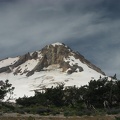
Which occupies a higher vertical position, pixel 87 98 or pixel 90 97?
pixel 90 97

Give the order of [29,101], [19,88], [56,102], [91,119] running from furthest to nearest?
[19,88]
[29,101]
[56,102]
[91,119]

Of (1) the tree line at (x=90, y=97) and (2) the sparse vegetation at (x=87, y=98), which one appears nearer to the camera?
(2) the sparse vegetation at (x=87, y=98)

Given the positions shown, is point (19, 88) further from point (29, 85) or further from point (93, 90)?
point (93, 90)

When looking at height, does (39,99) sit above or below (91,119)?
above

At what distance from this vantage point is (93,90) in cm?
6438

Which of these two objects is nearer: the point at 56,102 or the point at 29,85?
the point at 56,102

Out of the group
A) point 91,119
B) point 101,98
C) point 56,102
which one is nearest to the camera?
point 91,119

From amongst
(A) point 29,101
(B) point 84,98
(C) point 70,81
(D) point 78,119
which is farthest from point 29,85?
(D) point 78,119

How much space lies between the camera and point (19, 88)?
616ft

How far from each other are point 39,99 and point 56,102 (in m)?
3.66

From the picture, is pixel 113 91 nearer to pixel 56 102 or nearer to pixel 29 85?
pixel 56 102

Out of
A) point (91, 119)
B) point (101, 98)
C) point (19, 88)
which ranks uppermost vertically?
point (19, 88)

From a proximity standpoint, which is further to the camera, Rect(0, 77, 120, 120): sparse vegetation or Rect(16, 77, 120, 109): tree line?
Rect(16, 77, 120, 109): tree line

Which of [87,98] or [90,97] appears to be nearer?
[90,97]
